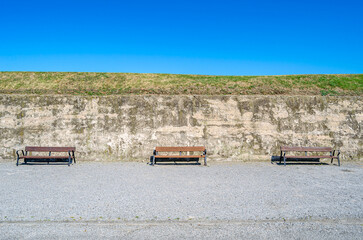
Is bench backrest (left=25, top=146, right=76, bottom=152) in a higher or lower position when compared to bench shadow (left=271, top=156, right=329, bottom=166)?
higher

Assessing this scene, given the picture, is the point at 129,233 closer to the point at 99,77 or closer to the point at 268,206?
the point at 268,206

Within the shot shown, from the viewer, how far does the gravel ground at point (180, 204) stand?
4699 millimetres

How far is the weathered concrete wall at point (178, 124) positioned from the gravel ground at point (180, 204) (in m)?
2.77

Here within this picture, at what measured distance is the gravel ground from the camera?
4.70m

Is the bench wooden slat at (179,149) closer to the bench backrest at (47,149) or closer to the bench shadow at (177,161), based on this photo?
the bench shadow at (177,161)

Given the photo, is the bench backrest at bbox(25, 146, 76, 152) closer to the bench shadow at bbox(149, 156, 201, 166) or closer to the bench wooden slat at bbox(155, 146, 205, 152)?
the bench shadow at bbox(149, 156, 201, 166)

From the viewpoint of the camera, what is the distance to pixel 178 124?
520 inches

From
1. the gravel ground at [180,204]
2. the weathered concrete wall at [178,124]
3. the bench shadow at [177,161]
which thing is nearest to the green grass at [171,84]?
the weathered concrete wall at [178,124]

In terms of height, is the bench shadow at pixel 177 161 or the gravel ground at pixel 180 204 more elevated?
the bench shadow at pixel 177 161

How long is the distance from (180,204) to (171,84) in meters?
10.4

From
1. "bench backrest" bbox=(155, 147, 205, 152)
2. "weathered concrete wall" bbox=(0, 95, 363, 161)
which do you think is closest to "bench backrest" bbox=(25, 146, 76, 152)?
"weathered concrete wall" bbox=(0, 95, 363, 161)

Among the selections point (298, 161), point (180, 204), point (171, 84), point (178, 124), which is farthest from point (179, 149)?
point (180, 204)

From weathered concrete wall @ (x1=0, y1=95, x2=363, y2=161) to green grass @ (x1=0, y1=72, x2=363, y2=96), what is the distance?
138cm

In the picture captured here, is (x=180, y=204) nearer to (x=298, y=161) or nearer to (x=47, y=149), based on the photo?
(x=47, y=149)
